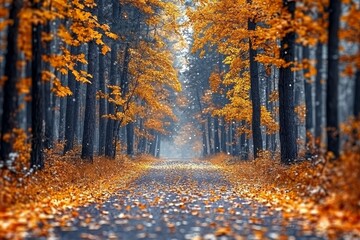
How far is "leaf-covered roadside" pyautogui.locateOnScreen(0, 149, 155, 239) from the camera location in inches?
336

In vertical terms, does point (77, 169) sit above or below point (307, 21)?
below

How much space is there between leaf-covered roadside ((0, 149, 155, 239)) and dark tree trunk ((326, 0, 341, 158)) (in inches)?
215

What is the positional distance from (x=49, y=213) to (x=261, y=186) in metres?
8.55

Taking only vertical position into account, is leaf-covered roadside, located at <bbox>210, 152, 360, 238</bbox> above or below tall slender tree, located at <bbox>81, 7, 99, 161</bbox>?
below

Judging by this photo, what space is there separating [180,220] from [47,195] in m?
4.54

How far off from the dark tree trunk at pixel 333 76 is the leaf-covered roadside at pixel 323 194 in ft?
2.09

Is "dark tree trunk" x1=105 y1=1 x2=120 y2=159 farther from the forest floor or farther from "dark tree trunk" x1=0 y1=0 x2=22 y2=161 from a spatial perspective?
"dark tree trunk" x1=0 y1=0 x2=22 y2=161

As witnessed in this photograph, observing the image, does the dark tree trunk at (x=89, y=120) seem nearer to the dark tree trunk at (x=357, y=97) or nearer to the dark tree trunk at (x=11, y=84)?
the dark tree trunk at (x=11, y=84)

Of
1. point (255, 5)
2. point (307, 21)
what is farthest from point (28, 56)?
point (255, 5)

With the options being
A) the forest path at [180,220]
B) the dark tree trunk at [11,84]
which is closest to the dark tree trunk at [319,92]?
the forest path at [180,220]

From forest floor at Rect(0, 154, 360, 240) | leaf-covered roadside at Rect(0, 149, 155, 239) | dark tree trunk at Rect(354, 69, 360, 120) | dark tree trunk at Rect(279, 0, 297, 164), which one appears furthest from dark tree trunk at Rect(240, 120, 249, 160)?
dark tree trunk at Rect(354, 69, 360, 120)

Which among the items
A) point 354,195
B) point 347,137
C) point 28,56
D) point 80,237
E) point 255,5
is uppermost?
point 255,5

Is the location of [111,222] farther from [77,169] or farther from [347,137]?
[77,169]

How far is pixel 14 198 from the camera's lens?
1079 cm
